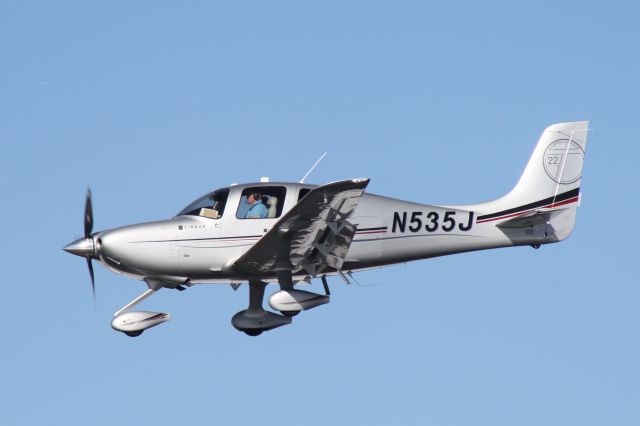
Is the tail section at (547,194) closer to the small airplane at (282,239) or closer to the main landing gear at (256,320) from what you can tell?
the small airplane at (282,239)

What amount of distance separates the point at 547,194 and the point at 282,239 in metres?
5.77

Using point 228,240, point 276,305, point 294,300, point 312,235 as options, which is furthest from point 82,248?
point 312,235

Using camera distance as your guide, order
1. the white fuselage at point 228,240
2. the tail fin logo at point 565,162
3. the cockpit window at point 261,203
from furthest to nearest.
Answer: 1. the tail fin logo at point 565,162
2. the cockpit window at point 261,203
3. the white fuselage at point 228,240

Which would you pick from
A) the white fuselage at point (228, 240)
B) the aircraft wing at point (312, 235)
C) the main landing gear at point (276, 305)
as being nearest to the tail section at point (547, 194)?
the white fuselage at point (228, 240)

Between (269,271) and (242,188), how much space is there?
1.49m

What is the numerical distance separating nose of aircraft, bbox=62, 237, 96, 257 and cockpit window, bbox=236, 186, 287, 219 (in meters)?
2.52

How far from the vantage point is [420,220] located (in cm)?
1998

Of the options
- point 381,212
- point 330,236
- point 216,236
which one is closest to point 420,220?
point 381,212

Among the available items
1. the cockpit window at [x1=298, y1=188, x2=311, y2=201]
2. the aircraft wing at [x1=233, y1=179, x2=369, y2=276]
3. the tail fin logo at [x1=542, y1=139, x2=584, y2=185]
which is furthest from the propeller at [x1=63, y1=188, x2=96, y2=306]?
the tail fin logo at [x1=542, y1=139, x2=584, y2=185]

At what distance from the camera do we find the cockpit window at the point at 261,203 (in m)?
18.9

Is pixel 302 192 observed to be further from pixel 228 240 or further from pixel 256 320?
pixel 256 320

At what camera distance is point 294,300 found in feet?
60.5

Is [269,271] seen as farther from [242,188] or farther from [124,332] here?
[124,332]

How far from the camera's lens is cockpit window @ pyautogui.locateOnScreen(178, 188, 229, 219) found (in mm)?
18984
